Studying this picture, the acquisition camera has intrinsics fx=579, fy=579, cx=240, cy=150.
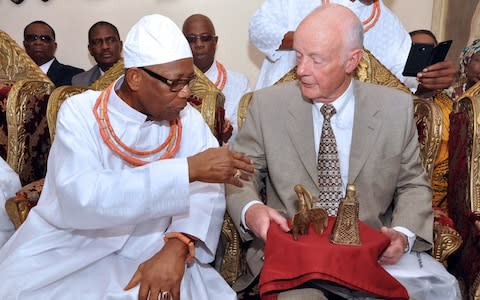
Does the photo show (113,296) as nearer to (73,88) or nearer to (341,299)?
(341,299)

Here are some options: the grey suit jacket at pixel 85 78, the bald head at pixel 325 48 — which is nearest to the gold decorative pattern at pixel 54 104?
the bald head at pixel 325 48

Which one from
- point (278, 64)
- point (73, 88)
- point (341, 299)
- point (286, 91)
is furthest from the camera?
point (278, 64)

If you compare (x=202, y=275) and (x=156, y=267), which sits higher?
(x=156, y=267)

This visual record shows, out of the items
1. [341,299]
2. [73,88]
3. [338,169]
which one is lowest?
[341,299]

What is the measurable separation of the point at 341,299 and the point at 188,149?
1053 millimetres

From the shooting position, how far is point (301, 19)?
4285mm

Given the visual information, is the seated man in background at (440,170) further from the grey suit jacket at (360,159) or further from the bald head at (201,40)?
the bald head at (201,40)

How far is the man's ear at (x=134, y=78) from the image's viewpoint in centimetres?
269

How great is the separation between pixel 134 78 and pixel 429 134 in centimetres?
176

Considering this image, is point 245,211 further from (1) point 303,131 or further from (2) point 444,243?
(2) point 444,243

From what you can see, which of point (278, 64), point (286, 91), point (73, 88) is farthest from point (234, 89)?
point (286, 91)

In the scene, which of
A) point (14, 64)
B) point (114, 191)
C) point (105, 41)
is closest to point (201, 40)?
point (105, 41)

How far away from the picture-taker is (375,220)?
9.72 ft

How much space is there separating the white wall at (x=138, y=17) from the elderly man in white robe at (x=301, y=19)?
9.71 ft
